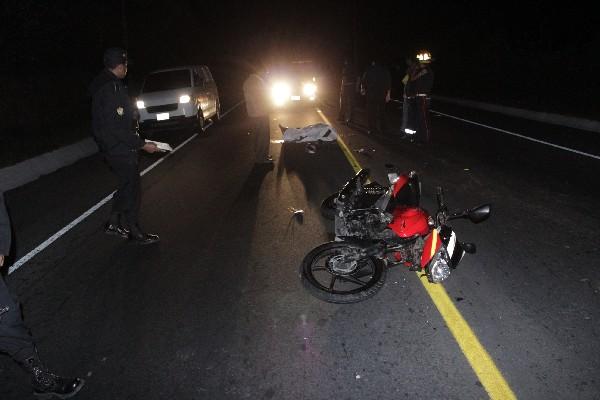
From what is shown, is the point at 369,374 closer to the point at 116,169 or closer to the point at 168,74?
the point at 116,169

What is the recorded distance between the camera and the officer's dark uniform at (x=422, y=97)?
11.5 metres

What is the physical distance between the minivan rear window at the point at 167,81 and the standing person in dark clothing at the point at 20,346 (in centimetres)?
1264

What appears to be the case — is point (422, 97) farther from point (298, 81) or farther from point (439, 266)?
point (298, 81)

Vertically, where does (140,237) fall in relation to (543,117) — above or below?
below

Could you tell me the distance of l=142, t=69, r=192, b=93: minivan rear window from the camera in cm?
1488

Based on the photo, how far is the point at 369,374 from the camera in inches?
125

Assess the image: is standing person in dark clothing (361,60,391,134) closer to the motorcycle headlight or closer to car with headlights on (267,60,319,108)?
car with headlights on (267,60,319,108)

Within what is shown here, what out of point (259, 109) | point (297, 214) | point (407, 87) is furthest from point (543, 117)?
point (297, 214)

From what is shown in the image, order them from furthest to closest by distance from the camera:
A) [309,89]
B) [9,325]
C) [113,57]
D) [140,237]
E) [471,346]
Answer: [309,89] → [140,237] → [113,57] → [471,346] → [9,325]

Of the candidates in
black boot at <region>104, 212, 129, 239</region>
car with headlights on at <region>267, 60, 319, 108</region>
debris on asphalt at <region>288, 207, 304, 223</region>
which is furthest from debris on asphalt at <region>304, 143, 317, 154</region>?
car with headlights on at <region>267, 60, 319, 108</region>

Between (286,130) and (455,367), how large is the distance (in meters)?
9.13

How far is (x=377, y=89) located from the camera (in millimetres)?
13664

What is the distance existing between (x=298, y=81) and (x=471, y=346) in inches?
851

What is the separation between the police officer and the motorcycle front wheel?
7.95 feet
